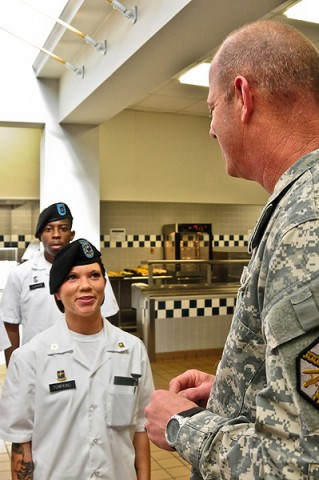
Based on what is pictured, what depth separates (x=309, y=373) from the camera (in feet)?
2.52

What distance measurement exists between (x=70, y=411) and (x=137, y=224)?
7177mm

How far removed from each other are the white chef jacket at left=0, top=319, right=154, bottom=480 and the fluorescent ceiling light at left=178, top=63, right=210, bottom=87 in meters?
4.46

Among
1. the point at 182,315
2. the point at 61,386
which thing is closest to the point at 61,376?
the point at 61,386

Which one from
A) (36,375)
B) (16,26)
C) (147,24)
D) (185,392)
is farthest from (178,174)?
(185,392)

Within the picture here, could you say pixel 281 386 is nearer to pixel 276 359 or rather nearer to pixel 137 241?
pixel 276 359

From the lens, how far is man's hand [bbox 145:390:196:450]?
1057 mm

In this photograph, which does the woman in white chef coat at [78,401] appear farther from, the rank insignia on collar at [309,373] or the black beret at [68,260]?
the rank insignia on collar at [309,373]

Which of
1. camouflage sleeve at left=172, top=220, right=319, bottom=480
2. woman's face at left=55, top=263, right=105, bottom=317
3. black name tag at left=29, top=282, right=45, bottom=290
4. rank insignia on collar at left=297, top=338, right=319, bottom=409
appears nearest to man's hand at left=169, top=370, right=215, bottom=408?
camouflage sleeve at left=172, top=220, right=319, bottom=480

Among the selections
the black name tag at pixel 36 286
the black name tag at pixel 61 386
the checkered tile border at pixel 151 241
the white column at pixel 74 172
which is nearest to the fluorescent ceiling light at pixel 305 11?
the white column at pixel 74 172

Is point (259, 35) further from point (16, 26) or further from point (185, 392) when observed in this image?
point (16, 26)

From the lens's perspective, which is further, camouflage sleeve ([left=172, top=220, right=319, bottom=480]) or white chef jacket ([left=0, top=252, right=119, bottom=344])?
white chef jacket ([left=0, top=252, right=119, bottom=344])

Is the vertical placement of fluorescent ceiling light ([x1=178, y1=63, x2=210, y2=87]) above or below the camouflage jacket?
above

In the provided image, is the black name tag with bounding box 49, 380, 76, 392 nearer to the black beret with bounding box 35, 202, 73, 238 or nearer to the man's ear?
the man's ear

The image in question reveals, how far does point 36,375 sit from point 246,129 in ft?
4.35
